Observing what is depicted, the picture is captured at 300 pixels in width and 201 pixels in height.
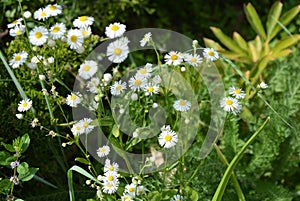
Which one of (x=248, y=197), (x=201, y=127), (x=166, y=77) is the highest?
(x=166, y=77)

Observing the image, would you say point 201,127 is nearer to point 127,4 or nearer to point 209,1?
point 127,4

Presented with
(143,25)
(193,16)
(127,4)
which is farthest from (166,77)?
(193,16)

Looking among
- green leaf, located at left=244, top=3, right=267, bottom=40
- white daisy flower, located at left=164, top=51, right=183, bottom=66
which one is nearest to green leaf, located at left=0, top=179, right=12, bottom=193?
white daisy flower, located at left=164, top=51, right=183, bottom=66

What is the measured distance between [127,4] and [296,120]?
71 centimetres

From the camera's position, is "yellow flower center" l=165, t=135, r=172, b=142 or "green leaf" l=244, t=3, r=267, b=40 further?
"green leaf" l=244, t=3, r=267, b=40

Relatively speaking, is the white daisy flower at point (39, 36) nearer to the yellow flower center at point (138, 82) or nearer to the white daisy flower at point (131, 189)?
the yellow flower center at point (138, 82)

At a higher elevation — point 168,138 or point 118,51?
point 118,51

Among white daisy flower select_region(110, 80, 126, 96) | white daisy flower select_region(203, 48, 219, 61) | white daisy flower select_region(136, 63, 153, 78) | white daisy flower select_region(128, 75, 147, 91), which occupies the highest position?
white daisy flower select_region(203, 48, 219, 61)

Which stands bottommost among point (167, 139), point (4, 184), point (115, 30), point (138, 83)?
point (4, 184)

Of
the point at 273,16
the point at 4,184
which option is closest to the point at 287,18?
the point at 273,16

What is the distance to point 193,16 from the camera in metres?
2.40

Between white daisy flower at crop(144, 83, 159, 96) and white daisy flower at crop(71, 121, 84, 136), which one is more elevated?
white daisy flower at crop(144, 83, 159, 96)

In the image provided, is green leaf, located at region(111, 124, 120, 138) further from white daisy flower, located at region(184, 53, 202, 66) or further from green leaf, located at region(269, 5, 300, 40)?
green leaf, located at region(269, 5, 300, 40)

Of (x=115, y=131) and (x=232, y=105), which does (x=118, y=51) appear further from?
(x=232, y=105)
